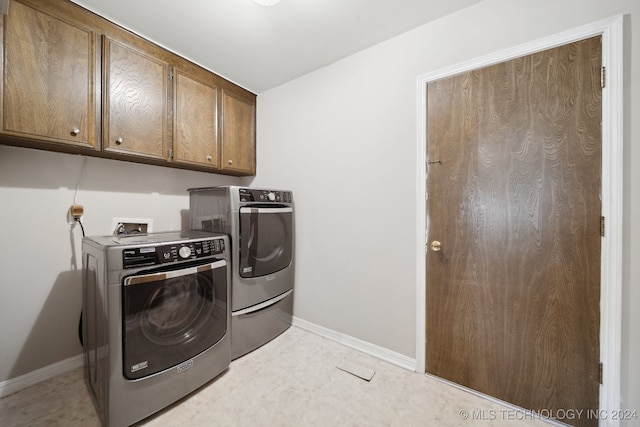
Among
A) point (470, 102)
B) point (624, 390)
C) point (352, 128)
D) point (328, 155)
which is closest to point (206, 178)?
point (328, 155)

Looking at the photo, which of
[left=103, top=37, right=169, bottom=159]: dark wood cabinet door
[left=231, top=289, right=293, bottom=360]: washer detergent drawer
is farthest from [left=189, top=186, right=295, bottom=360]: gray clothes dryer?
[left=103, top=37, right=169, bottom=159]: dark wood cabinet door

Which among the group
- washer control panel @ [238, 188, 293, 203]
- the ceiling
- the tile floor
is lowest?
the tile floor

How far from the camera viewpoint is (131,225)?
1996 mm

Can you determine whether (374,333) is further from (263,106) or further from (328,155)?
(263,106)

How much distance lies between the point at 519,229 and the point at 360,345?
1.39 meters

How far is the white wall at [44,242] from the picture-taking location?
1507mm

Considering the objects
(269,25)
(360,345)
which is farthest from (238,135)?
(360,345)

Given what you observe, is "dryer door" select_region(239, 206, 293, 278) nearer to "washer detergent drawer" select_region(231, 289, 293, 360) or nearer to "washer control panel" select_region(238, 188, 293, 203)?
"washer control panel" select_region(238, 188, 293, 203)

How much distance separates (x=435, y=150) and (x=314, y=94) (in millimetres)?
1217

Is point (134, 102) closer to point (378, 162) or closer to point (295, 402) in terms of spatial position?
point (378, 162)

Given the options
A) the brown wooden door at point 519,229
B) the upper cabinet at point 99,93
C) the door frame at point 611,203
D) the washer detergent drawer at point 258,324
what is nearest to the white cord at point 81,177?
the upper cabinet at point 99,93

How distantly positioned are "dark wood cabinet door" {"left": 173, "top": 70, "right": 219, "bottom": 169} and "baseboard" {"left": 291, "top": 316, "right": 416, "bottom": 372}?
171 centimetres

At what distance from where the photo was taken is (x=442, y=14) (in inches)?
62.1

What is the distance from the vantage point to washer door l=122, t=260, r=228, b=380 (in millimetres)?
1218
